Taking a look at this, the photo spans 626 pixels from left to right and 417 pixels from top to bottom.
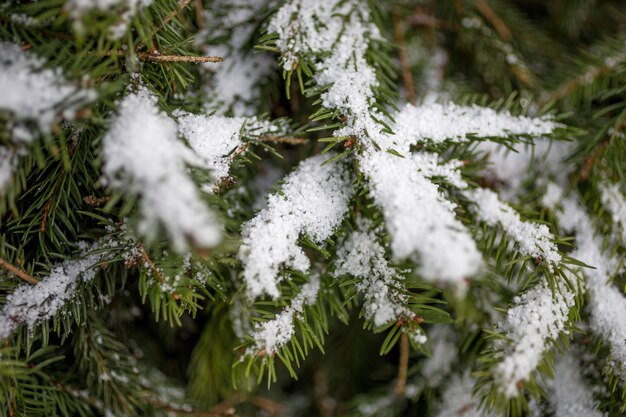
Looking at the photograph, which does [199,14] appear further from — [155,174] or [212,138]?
[155,174]

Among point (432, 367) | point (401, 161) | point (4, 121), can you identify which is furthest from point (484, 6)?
point (4, 121)

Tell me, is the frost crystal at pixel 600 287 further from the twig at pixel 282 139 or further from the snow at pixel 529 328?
the twig at pixel 282 139

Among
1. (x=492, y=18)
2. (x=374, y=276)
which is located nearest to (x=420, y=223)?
(x=374, y=276)

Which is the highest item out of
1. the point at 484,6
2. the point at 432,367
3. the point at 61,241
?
the point at 484,6

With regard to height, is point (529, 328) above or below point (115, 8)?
below

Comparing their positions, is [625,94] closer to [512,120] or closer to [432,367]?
[512,120]

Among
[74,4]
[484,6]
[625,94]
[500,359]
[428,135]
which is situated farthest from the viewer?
[484,6]
